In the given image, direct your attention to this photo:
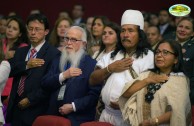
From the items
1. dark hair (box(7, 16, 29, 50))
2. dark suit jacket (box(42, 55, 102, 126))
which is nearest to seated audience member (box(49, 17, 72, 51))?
dark hair (box(7, 16, 29, 50))

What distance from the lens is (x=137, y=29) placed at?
5254 mm

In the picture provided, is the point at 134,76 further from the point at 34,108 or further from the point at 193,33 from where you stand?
the point at 193,33

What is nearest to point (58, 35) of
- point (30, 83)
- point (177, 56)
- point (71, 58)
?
point (30, 83)

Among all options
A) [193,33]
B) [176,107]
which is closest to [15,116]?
[176,107]

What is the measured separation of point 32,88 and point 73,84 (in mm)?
590

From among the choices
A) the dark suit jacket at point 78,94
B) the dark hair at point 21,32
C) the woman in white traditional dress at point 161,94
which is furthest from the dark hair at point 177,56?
the dark hair at point 21,32

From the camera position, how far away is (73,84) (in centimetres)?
539

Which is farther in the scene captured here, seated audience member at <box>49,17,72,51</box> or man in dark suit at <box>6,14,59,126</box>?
seated audience member at <box>49,17,72,51</box>

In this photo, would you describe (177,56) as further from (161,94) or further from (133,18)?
(133,18)

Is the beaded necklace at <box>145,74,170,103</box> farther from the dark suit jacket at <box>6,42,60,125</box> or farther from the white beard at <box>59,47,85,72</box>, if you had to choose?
the dark suit jacket at <box>6,42,60,125</box>

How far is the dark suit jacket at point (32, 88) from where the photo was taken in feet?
18.7

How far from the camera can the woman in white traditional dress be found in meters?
4.63

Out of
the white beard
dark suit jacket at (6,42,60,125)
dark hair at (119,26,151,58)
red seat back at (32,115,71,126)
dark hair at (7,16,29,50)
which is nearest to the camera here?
red seat back at (32,115,71,126)

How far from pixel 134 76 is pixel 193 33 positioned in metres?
1.98
